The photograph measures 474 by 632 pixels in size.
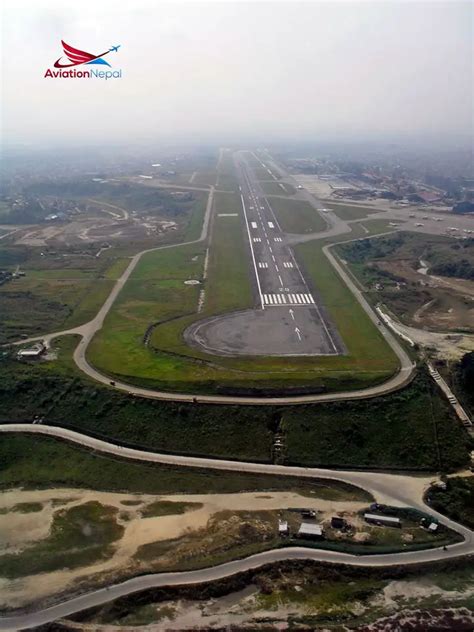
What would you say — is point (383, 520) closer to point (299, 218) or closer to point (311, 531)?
point (311, 531)

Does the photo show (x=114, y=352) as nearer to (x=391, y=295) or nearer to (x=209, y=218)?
(x=391, y=295)

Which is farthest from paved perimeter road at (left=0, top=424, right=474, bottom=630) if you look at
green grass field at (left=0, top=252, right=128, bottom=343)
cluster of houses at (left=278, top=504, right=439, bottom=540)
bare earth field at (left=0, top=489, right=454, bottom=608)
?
green grass field at (left=0, top=252, right=128, bottom=343)

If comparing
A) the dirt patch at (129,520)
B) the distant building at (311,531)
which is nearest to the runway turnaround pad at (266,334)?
the dirt patch at (129,520)

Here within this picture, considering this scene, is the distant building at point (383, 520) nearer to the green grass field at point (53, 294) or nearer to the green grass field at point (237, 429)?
the green grass field at point (237, 429)

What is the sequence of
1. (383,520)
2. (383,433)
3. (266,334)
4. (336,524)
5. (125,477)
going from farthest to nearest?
(266,334) < (383,433) < (125,477) < (383,520) < (336,524)

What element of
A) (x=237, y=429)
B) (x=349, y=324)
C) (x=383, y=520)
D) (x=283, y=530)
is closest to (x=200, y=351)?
(x=237, y=429)
